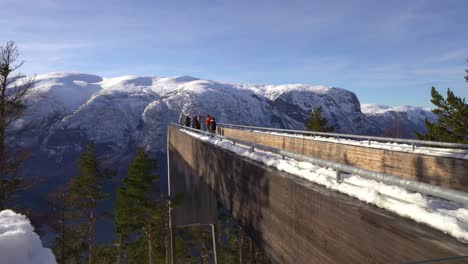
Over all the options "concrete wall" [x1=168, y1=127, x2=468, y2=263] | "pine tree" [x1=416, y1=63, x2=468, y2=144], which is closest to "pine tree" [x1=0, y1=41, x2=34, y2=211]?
"concrete wall" [x1=168, y1=127, x2=468, y2=263]

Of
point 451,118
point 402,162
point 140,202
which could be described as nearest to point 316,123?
point 451,118

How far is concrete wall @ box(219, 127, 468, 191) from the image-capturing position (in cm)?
1002

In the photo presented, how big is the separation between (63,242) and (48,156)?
182m

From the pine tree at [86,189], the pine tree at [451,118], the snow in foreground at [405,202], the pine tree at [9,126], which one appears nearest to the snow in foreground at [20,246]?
the snow in foreground at [405,202]

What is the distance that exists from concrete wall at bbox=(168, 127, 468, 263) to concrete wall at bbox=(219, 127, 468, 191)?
612 cm

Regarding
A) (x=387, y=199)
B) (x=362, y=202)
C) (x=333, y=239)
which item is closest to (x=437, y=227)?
(x=387, y=199)

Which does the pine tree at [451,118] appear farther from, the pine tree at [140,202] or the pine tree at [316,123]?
the pine tree at [140,202]

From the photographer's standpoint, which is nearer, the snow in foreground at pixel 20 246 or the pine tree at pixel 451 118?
the snow in foreground at pixel 20 246

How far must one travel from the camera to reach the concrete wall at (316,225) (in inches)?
144

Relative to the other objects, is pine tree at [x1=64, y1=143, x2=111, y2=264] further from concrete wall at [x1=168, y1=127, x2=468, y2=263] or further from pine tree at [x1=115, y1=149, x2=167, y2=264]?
concrete wall at [x1=168, y1=127, x2=468, y2=263]

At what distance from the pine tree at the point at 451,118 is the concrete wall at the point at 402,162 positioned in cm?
1470

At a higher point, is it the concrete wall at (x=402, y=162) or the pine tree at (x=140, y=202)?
the concrete wall at (x=402, y=162)

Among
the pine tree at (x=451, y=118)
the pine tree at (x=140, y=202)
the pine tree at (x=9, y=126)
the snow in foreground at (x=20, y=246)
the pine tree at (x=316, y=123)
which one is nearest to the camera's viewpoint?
the snow in foreground at (x=20, y=246)

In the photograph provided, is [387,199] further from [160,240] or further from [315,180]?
[160,240]
